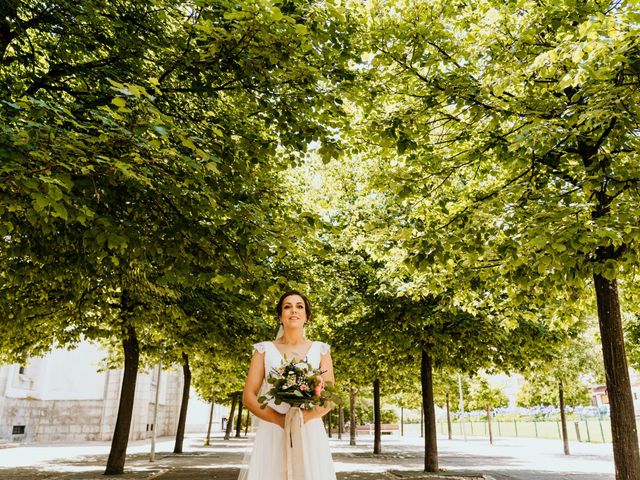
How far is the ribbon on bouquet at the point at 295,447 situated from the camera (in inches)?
186

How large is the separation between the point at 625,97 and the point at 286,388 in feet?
17.3

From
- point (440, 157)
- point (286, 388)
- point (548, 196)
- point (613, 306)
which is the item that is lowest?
point (286, 388)

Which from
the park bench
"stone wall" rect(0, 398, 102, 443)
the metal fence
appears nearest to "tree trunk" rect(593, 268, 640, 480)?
the metal fence

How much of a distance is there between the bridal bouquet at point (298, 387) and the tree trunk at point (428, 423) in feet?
38.8

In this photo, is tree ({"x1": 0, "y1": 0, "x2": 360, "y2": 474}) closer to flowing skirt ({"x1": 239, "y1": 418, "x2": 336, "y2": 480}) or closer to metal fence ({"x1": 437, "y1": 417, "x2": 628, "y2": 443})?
flowing skirt ({"x1": 239, "y1": 418, "x2": 336, "y2": 480})

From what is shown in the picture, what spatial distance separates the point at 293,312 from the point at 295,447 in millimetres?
1296

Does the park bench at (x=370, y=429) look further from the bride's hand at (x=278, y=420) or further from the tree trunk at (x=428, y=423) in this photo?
the bride's hand at (x=278, y=420)

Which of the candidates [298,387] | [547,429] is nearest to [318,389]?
[298,387]

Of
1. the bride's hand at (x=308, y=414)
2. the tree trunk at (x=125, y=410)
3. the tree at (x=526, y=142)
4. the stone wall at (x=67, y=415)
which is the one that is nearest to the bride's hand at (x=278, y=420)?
the bride's hand at (x=308, y=414)

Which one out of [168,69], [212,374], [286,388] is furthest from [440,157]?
[212,374]

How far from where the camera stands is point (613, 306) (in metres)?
8.25

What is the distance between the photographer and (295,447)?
477cm

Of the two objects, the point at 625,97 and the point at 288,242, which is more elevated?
the point at 625,97

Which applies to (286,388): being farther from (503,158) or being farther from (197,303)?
(197,303)
